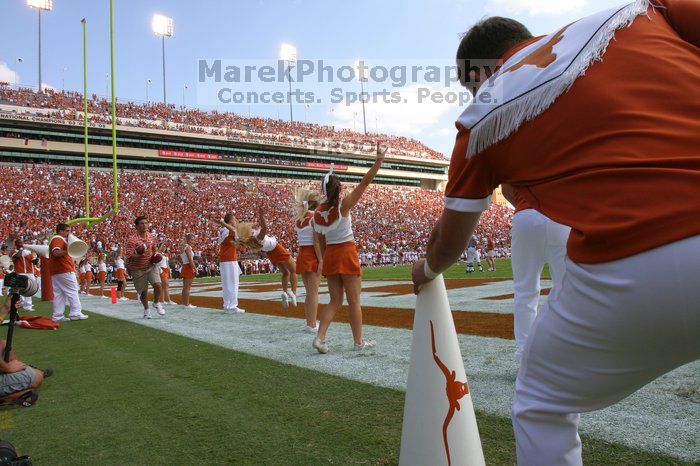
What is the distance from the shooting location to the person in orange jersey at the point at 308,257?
646 centimetres

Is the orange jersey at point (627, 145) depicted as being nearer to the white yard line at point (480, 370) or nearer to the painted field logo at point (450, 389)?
the painted field logo at point (450, 389)

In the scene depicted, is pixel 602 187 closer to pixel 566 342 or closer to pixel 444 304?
pixel 566 342

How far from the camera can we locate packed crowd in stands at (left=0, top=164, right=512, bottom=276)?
98.7 feet

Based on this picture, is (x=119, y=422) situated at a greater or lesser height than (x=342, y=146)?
lesser

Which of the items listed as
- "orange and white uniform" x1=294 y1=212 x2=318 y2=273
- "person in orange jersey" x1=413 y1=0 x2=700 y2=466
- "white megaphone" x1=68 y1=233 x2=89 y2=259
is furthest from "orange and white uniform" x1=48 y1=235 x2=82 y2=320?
"person in orange jersey" x1=413 y1=0 x2=700 y2=466

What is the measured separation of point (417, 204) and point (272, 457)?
52.3 meters

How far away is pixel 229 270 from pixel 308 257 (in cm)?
362

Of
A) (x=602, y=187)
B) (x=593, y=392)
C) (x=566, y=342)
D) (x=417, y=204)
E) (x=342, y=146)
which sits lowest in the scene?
(x=593, y=392)

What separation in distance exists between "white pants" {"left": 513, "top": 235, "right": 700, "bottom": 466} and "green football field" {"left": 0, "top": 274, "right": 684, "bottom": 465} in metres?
1.22

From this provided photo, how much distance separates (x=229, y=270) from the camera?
9.67 metres

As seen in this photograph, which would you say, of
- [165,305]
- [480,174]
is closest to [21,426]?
[480,174]

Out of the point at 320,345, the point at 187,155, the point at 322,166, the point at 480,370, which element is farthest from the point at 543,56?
the point at 322,166

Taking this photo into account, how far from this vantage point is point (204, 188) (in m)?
44.6

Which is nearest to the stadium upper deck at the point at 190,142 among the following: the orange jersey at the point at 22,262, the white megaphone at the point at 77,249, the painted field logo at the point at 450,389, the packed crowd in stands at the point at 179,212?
the packed crowd in stands at the point at 179,212
